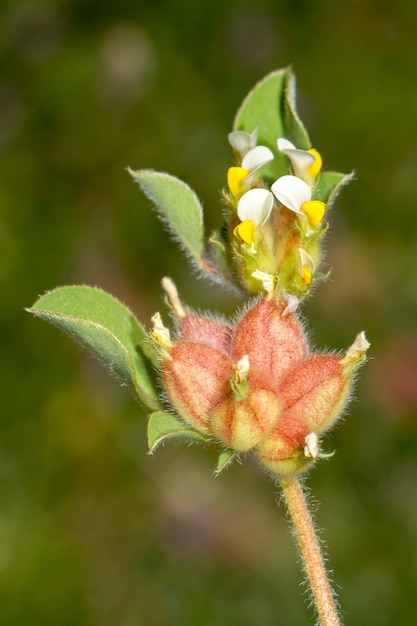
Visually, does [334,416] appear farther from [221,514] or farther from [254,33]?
[254,33]

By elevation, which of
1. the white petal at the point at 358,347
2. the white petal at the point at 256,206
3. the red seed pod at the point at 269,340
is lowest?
the white petal at the point at 358,347

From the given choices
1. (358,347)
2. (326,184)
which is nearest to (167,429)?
(358,347)

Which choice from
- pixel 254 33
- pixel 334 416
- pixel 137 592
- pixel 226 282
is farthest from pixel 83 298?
pixel 254 33

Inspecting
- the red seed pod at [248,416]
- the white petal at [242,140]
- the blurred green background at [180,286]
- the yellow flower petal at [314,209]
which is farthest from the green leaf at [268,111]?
the blurred green background at [180,286]

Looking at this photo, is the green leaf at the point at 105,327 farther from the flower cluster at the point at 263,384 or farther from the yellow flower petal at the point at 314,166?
the yellow flower petal at the point at 314,166

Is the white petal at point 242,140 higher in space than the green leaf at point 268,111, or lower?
lower

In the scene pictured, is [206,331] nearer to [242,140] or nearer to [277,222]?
[277,222]
